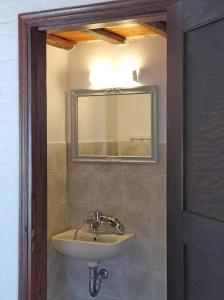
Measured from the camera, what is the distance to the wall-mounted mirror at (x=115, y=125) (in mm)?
3424

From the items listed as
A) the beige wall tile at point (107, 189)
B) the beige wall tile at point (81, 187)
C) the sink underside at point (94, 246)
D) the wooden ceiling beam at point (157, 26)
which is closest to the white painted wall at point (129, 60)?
the wooden ceiling beam at point (157, 26)

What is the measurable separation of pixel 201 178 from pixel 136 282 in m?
2.03

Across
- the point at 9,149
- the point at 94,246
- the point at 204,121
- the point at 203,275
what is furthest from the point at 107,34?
the point at 203,275

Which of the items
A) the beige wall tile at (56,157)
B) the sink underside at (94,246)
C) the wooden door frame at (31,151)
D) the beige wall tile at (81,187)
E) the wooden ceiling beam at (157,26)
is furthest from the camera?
the beige wall tile at (81,187)

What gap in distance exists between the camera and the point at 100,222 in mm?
3553

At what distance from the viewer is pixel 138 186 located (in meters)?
3.48

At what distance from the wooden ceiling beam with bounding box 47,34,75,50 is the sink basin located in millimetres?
1457

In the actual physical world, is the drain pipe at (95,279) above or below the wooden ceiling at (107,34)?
below

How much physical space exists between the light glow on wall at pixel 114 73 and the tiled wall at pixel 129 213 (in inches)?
22.5

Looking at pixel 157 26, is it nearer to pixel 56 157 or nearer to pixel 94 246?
pixel 56 157

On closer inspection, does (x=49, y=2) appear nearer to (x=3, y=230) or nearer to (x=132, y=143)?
(x=3, y=230)

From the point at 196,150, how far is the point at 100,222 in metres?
1.93

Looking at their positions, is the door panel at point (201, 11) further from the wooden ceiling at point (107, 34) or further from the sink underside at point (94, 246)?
the sink underside at point (94, 246)

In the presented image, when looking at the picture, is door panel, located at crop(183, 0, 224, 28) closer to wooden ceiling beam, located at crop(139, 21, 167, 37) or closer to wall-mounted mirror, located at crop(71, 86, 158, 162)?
wooden ceiling beam, located at crop(139, 21, 167, 37)
